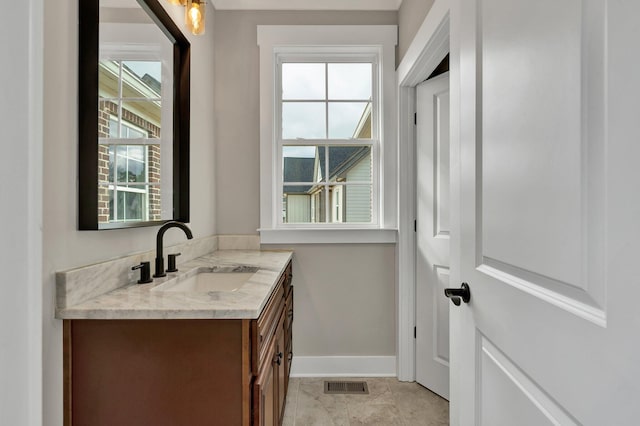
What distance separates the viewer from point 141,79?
1.48 m

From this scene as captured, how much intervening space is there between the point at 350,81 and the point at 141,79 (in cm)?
155

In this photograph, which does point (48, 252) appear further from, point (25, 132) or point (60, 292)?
point (25, 132)

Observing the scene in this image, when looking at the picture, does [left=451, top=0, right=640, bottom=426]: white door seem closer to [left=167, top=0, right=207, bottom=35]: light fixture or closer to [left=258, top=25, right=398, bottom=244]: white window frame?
[left=167, top=0, right=207, bottom=35]: light fixture

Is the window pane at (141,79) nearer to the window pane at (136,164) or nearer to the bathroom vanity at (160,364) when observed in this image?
the window pane at (136,164)

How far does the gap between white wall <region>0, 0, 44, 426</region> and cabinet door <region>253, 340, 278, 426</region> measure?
2.74ft

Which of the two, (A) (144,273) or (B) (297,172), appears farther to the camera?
(B) (297,172)

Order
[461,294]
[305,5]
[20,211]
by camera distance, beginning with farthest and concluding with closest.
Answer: [305,5] < [461,294] < [20,211]

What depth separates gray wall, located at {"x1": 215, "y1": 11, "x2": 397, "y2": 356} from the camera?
2482mm

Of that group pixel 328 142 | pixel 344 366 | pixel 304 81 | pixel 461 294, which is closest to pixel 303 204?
pixel 328 142

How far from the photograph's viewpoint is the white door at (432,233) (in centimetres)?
214

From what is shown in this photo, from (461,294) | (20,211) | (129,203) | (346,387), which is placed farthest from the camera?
(346,387)

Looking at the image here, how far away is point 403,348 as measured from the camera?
95.0 inches

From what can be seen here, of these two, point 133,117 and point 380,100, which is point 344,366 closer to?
point 380,100

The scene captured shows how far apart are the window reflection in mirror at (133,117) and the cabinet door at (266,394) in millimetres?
783
